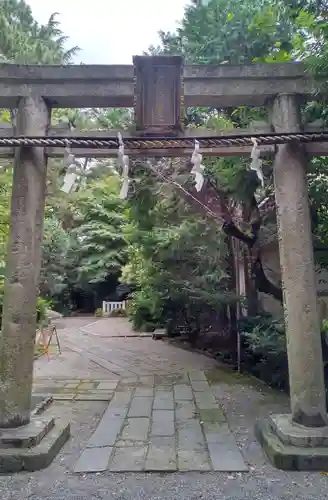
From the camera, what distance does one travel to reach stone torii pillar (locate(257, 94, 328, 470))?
11.2ft

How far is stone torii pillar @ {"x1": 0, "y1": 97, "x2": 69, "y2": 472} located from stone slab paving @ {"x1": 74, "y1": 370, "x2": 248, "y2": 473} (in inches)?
19.3

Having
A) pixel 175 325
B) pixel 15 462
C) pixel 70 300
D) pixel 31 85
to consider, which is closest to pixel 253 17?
pixel 31 85

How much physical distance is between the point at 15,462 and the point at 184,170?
4.74m

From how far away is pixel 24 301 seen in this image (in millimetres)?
3742

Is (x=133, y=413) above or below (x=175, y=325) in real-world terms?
below

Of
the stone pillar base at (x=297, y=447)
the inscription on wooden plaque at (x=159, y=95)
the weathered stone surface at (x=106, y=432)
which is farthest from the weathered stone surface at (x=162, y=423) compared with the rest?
the inscription on wooden plaque at (x=159, y=95)

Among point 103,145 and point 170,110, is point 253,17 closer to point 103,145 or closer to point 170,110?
point 170,110

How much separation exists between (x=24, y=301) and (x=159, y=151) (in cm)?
192

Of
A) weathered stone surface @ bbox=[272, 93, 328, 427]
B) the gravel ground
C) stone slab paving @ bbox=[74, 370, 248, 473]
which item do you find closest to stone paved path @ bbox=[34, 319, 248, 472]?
stone slab paving @ bbox=[74, 370, 248, 473]

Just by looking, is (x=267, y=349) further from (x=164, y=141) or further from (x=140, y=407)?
(x=164, y=141)

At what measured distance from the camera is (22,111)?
3975 millimetres

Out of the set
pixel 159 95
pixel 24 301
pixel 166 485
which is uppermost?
pixel 159 95

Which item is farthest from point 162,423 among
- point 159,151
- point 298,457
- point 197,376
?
point 159,151

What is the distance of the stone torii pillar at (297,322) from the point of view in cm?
342
